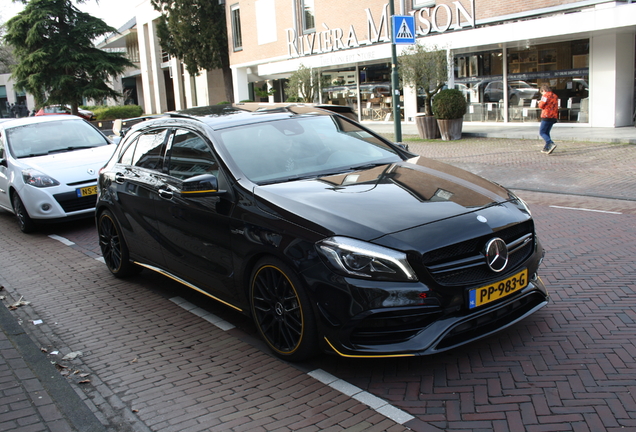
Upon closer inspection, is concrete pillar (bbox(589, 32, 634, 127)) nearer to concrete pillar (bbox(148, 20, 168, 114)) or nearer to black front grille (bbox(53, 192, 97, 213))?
black front grille (bbox(53, 192, 97, 213))

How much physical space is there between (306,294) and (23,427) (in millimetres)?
1819

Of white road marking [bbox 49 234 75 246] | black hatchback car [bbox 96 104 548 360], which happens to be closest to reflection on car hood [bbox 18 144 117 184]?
white road marking [bbox 49 234 75 246]

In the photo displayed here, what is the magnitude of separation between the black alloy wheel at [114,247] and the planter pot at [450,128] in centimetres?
1293

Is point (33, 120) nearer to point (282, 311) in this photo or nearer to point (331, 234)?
point (282, 311)

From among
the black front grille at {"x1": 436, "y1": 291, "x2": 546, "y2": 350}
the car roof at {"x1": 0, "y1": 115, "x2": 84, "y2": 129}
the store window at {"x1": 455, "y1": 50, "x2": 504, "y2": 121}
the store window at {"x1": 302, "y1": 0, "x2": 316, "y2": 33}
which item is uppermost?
the store window at {"x1": 302, "y1": 0, "x2": 316, "y2": 33}

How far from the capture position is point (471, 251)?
3.64 meters

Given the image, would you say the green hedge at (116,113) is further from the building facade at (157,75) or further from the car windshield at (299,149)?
the car windshield at (299,149)

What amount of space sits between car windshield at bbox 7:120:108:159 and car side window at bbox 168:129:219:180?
18.4 feet

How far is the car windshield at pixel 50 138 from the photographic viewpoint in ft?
32.5

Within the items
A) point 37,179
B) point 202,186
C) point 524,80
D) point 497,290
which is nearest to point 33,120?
point 37,179

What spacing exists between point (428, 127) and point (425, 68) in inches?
69.2

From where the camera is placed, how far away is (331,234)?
3.61 meters

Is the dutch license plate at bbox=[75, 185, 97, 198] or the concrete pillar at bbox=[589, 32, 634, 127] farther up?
the concrete pillar at bbox=[589, 32, 634, 127]

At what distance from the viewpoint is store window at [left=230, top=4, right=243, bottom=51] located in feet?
116
